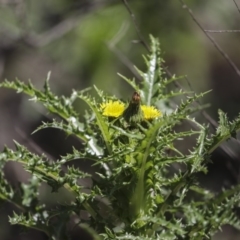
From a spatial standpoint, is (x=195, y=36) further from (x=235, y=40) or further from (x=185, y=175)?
(x=185, y=175)

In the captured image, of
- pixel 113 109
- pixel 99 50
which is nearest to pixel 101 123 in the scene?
pixel 113 109

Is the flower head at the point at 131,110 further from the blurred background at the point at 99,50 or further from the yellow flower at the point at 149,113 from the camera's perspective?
the blurred background at the point at 99,50

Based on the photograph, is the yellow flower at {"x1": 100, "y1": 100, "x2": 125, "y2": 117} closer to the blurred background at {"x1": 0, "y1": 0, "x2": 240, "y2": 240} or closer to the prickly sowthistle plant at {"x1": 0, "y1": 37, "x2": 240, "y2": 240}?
the prickly sowthistle plant at {"x1": 0, "y1": 37, "x2": 240, "y2": 240}

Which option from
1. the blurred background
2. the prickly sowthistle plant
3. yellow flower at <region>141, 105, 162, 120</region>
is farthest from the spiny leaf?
the blurred background

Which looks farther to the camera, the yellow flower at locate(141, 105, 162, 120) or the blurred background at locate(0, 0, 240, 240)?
the blurred background at locate(0, 0, 240, 240)

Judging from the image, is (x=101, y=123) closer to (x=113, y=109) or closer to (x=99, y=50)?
(x=113, y=109)

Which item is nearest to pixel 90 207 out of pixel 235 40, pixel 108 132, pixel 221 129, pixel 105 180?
pixel 105 180
